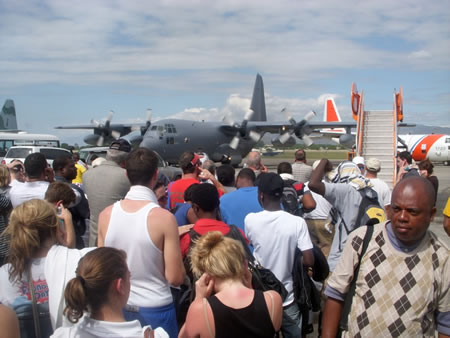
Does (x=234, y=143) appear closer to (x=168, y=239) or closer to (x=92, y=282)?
(x=168, y=239)

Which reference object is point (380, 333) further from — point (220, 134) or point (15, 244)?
point (220, 134)

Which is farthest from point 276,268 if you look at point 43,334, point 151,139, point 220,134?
point 220,134

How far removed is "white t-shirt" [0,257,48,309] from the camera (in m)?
2.53

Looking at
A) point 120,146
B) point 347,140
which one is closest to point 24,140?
point 347,140

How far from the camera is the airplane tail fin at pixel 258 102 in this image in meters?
39.1

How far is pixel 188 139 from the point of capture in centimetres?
2622

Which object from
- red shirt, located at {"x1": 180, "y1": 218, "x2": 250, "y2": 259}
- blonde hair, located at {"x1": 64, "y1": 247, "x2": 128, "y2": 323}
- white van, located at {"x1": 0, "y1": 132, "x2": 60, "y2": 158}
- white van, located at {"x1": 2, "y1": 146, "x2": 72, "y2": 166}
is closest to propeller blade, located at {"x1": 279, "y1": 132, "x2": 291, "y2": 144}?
white van, located at {"x1": 0, "y1": 132, "x2": 60, "y2": 158}

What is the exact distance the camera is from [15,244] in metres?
2.54

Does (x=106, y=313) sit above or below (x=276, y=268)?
above

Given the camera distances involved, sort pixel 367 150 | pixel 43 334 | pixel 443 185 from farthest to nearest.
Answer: pixel 443 185, pixel 367 150, pixel 43 334

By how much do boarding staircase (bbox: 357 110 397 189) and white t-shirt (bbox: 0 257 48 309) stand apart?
1194cm

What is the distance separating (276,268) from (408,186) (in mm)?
1468

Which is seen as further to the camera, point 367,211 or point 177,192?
point 177,192

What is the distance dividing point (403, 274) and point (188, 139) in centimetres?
2438
